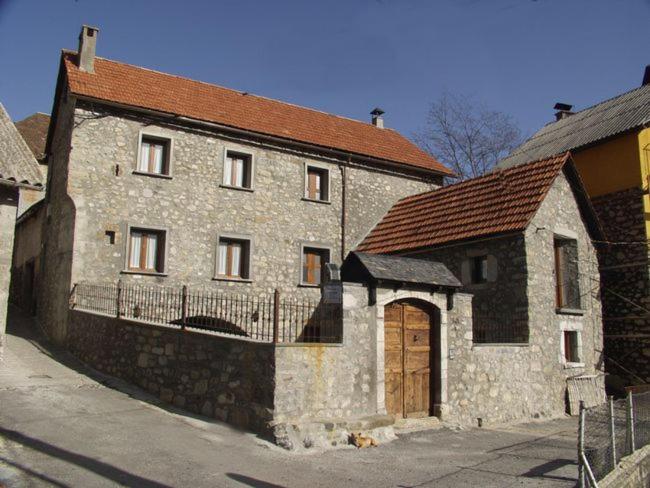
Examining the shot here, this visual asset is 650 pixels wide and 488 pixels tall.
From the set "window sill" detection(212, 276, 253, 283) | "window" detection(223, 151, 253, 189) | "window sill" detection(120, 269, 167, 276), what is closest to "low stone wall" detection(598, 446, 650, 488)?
"window sill" detection(212, 276, 253, 283)

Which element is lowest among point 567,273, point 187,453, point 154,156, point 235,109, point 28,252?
point 187,453

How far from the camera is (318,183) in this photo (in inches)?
784

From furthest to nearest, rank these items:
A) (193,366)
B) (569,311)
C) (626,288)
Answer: (626,288)
(569,311)
(193,366)

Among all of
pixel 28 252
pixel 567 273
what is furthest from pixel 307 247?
pixel 28 252

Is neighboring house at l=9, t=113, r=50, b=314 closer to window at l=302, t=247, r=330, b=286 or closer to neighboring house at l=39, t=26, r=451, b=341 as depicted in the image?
neighboring house at l=39, t=26, r=451, b=341

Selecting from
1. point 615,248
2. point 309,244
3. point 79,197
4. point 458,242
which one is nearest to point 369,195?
point 309,244

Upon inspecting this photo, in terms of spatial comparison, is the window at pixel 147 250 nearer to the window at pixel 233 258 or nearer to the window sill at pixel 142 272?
the window sill at pixel 142 272

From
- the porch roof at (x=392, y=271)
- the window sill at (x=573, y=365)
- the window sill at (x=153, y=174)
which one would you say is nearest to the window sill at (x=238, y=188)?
the window sill at (x=153, y=174)

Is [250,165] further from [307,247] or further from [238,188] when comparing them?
[307,247]

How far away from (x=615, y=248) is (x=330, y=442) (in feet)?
43.3

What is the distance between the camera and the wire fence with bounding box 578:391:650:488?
659cm

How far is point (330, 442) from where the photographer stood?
9.19 meters

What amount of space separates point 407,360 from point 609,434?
4.25 meters

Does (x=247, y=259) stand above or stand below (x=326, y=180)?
below
